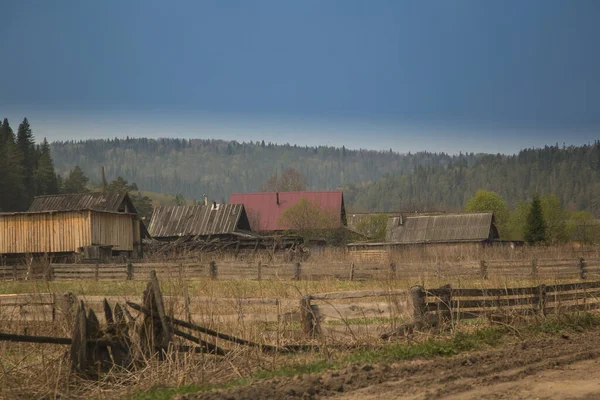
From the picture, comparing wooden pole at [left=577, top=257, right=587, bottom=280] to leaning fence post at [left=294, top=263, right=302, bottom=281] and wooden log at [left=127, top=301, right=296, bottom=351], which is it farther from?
wooden log at [left=127, top=301, right=296, bottom=351]

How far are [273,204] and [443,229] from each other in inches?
754

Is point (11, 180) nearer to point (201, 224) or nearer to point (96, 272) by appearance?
point (201, 224)

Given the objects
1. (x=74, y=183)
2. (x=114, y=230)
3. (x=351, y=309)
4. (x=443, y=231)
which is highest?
(x=74, y=183)

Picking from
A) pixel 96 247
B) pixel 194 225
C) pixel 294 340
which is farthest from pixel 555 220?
pixel 294 340

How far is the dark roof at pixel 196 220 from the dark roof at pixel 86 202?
7560 mm

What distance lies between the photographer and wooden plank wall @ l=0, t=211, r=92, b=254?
158 feet

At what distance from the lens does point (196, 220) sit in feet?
224

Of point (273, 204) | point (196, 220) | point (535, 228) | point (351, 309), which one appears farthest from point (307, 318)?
point (273, 204)

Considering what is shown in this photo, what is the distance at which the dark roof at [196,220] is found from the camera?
67000mm

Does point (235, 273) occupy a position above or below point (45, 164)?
below

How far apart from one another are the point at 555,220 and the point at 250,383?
88448mm

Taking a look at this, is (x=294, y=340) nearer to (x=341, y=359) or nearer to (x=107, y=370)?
(x=341, y=359)

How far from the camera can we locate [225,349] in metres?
11.9

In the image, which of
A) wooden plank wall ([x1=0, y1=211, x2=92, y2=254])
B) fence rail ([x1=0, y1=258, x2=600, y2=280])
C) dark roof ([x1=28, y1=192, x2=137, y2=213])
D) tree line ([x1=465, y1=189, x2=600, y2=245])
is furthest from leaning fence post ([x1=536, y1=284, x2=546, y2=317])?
tree line ([x1=465, y1=189, x2=600, y2=245])
